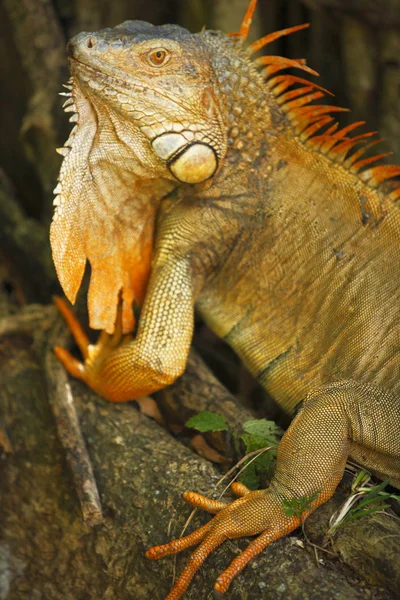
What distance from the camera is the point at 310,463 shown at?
2.69 m

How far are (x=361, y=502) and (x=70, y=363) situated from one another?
5.67 feet

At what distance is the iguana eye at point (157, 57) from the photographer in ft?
9.78

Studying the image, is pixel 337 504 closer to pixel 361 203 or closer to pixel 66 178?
pixel 361 203

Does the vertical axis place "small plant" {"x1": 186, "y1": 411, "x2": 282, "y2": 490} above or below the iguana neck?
below

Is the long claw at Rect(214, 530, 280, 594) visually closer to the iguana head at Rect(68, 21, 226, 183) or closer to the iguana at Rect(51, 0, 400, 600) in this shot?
the iguana at Rect(51, 0, 400, 600)

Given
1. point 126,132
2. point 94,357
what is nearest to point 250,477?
point 94,357

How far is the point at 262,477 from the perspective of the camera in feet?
9.73

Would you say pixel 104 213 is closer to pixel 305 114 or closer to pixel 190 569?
pixel 305 114

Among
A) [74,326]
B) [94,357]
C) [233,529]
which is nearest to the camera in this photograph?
[233,529]

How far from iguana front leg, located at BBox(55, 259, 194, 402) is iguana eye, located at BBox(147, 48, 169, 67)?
0.93 meters

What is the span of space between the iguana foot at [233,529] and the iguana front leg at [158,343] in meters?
0.74

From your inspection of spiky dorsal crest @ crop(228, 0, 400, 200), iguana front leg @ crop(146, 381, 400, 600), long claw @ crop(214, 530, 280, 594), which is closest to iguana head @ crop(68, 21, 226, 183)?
spiky dorsal crest @ crop(228, 0, 400, 200)

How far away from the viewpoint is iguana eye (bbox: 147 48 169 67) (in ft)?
9.78

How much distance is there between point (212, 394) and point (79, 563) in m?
1.02
